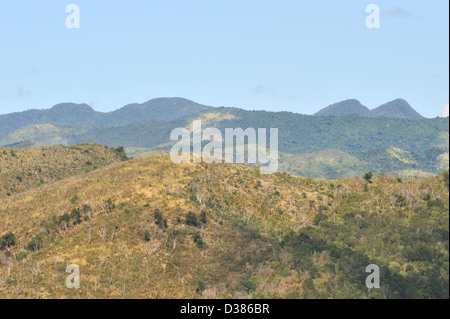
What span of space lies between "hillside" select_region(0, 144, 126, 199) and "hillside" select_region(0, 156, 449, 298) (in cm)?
3899

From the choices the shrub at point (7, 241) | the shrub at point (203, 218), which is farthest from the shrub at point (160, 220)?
the shrub at point (7, 241)

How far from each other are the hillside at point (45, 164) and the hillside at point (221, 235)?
38987 mm

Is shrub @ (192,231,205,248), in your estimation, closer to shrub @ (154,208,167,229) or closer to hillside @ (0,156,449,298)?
hillside @ (0,156,449,298)

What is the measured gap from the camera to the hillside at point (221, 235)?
233 feet

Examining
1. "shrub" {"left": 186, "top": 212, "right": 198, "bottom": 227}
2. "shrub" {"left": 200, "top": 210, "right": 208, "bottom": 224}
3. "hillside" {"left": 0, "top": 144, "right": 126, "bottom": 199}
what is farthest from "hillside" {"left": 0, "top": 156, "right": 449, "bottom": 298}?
"hillside" {"left": 0, "top": 144, "right": 126, "bottom": 199}

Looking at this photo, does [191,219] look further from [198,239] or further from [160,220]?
[160,220]

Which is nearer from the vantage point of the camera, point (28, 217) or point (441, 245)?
point (441, 245)

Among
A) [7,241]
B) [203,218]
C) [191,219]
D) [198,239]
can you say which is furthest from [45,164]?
[198,239]

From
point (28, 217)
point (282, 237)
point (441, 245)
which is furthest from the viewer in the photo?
point (28, 217)

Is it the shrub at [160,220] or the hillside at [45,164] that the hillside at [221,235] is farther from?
the hillside at [45,164]
